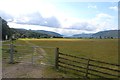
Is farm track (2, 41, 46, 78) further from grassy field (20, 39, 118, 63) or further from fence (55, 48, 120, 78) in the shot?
grassy field (20, 39, 118, 63)

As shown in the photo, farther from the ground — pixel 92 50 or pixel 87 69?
pixel 87 69

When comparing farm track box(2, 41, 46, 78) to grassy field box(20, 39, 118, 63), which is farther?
grassy field box(20, 39, 118, 63)

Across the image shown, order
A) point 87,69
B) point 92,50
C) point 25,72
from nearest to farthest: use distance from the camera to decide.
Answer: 1. point 87,69
2. point 25,72
3. point 92,50

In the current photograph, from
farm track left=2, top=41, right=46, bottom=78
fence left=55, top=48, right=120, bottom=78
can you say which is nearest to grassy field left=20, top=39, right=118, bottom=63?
fence left=55, top=48, right=120, bottom=78

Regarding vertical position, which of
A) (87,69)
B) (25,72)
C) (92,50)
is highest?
(87,69)

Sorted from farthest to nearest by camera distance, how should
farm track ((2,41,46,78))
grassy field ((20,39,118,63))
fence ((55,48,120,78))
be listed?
grassy field ((20,39,118,63)), farm track ((2,41,46,78)), fence ((55,48,120,78))

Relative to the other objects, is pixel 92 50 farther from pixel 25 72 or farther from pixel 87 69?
pixel 87 69

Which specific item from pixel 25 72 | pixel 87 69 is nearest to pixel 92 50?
pixel 25 72

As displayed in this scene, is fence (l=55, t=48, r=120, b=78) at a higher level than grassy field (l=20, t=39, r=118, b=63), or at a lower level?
higher

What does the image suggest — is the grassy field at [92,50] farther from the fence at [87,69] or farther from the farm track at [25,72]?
the farm track at [25,72]

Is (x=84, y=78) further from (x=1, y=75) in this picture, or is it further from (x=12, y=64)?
(x=12, y=64)

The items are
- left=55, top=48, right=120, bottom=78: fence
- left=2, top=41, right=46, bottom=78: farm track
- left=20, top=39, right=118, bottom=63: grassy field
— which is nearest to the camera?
left=55, top=48, right=120, bottom=78: fence

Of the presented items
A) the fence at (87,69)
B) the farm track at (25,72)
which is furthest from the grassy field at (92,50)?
the farm track at (25,72)

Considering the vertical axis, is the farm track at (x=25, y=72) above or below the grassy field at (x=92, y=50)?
above
